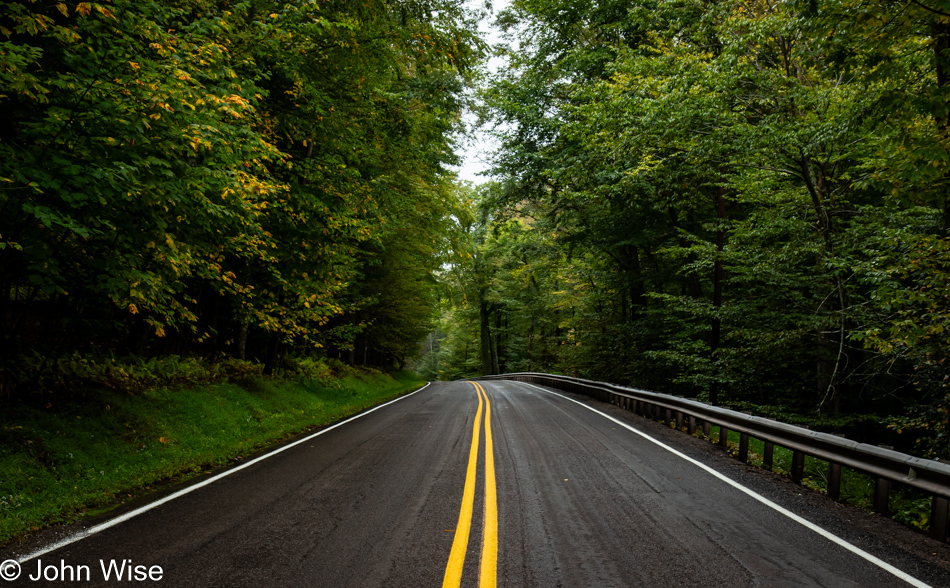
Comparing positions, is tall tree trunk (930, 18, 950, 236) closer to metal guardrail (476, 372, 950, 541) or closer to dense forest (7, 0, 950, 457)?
dense forest (7, 0, 950, 457)

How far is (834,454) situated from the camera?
220 inches

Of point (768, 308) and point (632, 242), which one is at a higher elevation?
point (632, 242)

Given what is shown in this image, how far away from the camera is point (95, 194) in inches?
189

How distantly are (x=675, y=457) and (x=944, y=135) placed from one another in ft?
17.4

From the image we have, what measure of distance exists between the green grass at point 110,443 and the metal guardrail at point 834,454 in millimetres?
8088

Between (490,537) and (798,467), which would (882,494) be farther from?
(490,537)

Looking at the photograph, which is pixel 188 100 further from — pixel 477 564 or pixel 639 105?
pixel 639 105

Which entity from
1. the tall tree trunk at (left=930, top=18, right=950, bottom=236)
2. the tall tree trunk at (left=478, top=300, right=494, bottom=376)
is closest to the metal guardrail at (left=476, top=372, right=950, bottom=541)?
the tall tree trunk at (left=930, top=18, right=950, bottom=236)

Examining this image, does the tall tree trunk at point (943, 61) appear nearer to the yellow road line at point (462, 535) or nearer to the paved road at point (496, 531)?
the paved road at point (496, 531)

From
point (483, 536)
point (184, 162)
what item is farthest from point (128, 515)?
point (184, 162)

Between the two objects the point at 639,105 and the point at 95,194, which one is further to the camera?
the point at 639,105

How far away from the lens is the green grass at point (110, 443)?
185 inches

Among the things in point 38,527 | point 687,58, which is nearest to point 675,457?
point 38,527

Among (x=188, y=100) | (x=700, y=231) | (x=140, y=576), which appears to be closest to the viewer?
(x=140, y=576)
